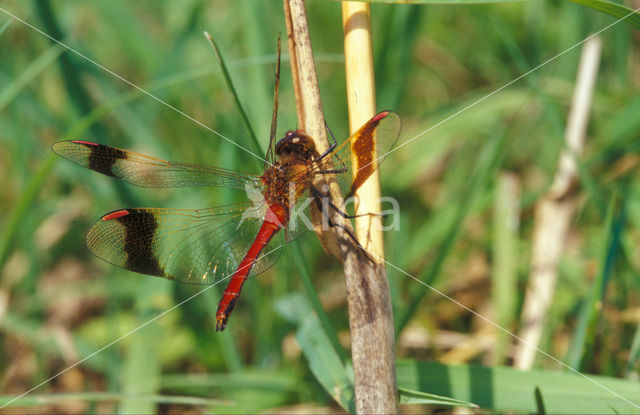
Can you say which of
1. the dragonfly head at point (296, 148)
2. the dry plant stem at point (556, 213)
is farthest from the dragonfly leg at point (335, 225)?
the dry plant stem at point (556, 213)

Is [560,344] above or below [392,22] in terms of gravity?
below

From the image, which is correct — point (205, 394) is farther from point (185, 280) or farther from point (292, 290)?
point (185, 280)

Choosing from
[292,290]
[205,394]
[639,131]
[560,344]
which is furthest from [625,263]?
[205,394]

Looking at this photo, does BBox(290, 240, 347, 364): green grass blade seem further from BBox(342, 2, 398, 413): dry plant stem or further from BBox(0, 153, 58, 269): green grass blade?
BBox(0, 153, 58, 269): green grass blade

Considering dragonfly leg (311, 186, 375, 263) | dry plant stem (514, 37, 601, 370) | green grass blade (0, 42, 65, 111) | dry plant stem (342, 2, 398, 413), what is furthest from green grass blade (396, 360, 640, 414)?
green grass blade (0, 42, 65, 111)

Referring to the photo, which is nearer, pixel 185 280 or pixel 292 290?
pixel 185 280

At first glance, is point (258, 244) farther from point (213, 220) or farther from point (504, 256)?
point (504, 256)

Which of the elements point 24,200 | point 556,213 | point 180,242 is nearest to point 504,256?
point 556,213

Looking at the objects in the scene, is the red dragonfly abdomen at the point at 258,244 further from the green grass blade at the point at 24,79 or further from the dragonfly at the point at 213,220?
the green grass blade at the point at 24,79
